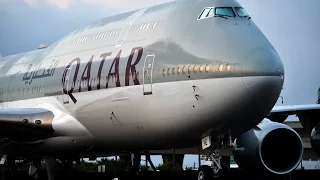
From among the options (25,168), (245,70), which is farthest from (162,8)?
(25,168)

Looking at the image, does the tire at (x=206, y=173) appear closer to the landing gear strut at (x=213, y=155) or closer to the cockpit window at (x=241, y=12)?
the landing gear strut at (x=213, y=155)

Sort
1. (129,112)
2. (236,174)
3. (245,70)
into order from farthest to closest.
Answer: (236,174)
(129,112)
(245,70)

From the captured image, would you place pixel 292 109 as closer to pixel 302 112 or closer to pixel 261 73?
pixel 302 112

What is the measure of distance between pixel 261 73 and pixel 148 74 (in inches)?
110

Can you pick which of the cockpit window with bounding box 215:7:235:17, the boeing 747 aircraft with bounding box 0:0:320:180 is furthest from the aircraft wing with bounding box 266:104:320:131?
the cockpit window with bounding box 215:7:235:17

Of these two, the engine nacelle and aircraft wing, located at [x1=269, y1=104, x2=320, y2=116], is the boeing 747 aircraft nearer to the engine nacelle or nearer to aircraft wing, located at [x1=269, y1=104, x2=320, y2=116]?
the engine nacelle

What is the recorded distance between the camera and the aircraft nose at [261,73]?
14234 millimetres

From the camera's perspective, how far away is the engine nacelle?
708 inches

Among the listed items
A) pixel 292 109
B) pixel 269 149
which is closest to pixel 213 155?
pixel 269 149

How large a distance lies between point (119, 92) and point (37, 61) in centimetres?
483

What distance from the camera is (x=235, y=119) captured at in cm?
1490

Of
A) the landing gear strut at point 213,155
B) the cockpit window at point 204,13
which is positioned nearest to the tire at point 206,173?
the landing gear strut at point 213,155

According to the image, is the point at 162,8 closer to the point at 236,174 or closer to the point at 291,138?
the point at 291,138

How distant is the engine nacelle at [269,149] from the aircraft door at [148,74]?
11.0 feet
